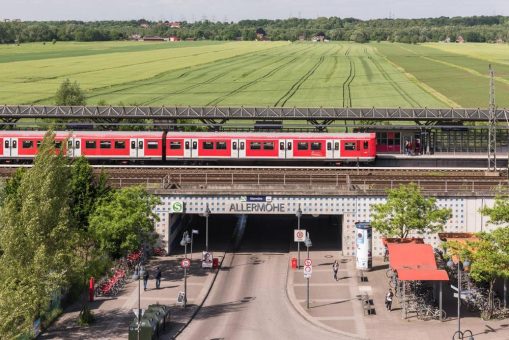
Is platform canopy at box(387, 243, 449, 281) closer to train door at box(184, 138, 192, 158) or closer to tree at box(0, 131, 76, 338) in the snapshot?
tree at box(0, 131, 76, 338)

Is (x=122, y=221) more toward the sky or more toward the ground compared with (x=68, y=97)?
more toward the ground

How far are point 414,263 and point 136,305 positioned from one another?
1590 centimetres

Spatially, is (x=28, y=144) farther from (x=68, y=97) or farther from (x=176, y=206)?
(x=68, y=97)

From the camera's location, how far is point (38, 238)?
3953 cm

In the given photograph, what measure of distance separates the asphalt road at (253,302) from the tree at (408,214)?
24.7 feet

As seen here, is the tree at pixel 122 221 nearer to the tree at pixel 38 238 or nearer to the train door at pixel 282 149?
the tree at pixel 38 238

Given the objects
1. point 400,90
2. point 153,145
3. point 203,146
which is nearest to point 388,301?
point 203,146

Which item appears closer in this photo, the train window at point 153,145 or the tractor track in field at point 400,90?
the train window at point 153,145

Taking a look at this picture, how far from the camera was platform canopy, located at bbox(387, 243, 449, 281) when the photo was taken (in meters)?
43.5

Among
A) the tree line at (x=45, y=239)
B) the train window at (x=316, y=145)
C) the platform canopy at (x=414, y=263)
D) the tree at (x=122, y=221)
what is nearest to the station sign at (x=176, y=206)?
the tree at (x=122, y=221)

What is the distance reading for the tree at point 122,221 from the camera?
48938mm

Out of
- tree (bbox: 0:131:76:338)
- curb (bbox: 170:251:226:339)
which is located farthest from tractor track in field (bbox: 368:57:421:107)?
tree (bbox: 0:131:76:338)

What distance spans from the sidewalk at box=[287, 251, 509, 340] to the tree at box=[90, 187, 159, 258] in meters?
Answer: 10.0

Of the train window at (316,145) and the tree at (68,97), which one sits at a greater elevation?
the tree at (68,97)
